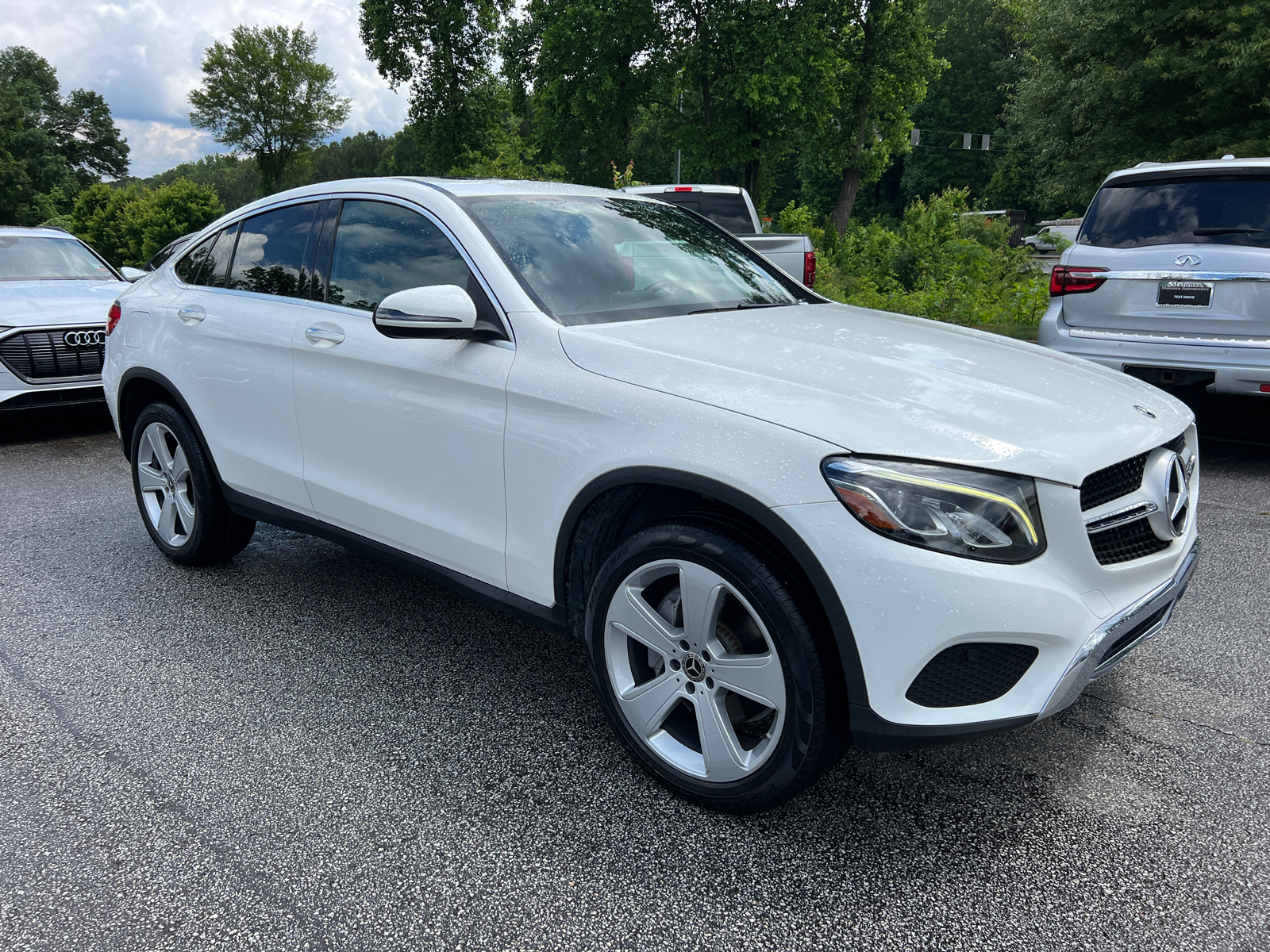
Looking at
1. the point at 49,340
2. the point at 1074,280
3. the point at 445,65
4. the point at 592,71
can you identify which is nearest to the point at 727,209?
the point at 1074,280

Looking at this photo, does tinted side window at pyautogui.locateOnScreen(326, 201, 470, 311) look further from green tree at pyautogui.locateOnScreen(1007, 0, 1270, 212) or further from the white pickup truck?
green tree at pyautogui.locateOnScreen(1007, 0, 1270, 212)

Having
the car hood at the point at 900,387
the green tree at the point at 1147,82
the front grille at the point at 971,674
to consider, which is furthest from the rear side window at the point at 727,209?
the front grille at the point at 971,674

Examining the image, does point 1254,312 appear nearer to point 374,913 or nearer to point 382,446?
point 382,446

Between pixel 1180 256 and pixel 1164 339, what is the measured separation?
0.51 metres

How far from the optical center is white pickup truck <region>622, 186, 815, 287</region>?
10.1 metres

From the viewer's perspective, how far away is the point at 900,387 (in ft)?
8.35

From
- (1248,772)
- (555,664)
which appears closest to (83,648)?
(555,664)

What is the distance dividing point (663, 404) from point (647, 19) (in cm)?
3215

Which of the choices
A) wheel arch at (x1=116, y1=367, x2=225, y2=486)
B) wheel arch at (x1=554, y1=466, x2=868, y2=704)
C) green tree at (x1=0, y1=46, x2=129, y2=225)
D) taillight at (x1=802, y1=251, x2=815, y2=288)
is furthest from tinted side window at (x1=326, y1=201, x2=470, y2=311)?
green tree at (x1=0, y1=46, x2=129, y2=225)

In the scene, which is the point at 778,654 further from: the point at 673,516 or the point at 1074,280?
the point at 1074,280

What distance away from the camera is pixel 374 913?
228 centimetres

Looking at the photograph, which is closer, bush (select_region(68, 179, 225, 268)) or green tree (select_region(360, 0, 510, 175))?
bush (select_region(68, 179, 225, 268))

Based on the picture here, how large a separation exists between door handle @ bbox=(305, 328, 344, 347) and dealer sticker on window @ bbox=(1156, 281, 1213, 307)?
5.05m

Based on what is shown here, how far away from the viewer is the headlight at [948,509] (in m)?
2.19
